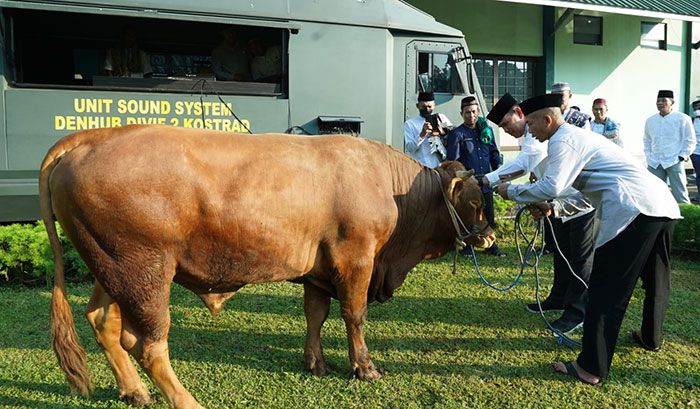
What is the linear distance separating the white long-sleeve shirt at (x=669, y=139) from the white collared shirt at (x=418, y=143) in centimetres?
432

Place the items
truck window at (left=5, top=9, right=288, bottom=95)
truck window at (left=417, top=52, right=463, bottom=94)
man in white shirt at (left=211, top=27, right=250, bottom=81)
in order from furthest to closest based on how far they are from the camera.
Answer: truck window at (left=417, top=52, right=463, bottom=94), man in white shirt at (left=211, top=27, right=250, bottom=81), truck window at (left=5, top=9, right=288, bottom=95)

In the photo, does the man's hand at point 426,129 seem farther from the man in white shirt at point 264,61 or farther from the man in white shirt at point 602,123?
the man in white shirt at point 602,123

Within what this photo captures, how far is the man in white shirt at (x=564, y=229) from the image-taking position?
14.3 feet

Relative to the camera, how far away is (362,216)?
3535 millimetres

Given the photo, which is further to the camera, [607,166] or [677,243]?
[677,243]

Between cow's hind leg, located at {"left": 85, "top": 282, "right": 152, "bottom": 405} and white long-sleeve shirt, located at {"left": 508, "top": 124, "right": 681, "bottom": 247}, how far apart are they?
271cm

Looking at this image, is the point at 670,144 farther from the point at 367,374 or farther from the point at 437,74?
the point at 367,374

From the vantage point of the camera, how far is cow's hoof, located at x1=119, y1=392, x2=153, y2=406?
3.43m

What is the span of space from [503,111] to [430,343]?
181 cm

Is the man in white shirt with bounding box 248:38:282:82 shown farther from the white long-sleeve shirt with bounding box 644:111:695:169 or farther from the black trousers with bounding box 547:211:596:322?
the white long-sleeve shirt with bounding box 644:111:695:169

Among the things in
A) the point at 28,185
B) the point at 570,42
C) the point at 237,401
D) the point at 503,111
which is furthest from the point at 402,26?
the point at 570,42

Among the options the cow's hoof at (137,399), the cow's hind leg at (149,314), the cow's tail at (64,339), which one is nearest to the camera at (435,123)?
the cow's hind leg at (149,314)

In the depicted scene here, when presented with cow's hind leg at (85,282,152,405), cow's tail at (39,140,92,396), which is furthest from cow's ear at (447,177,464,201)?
cow's tail at (39,140,92,396)

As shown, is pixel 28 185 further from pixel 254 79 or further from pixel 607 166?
pixel 607 166
